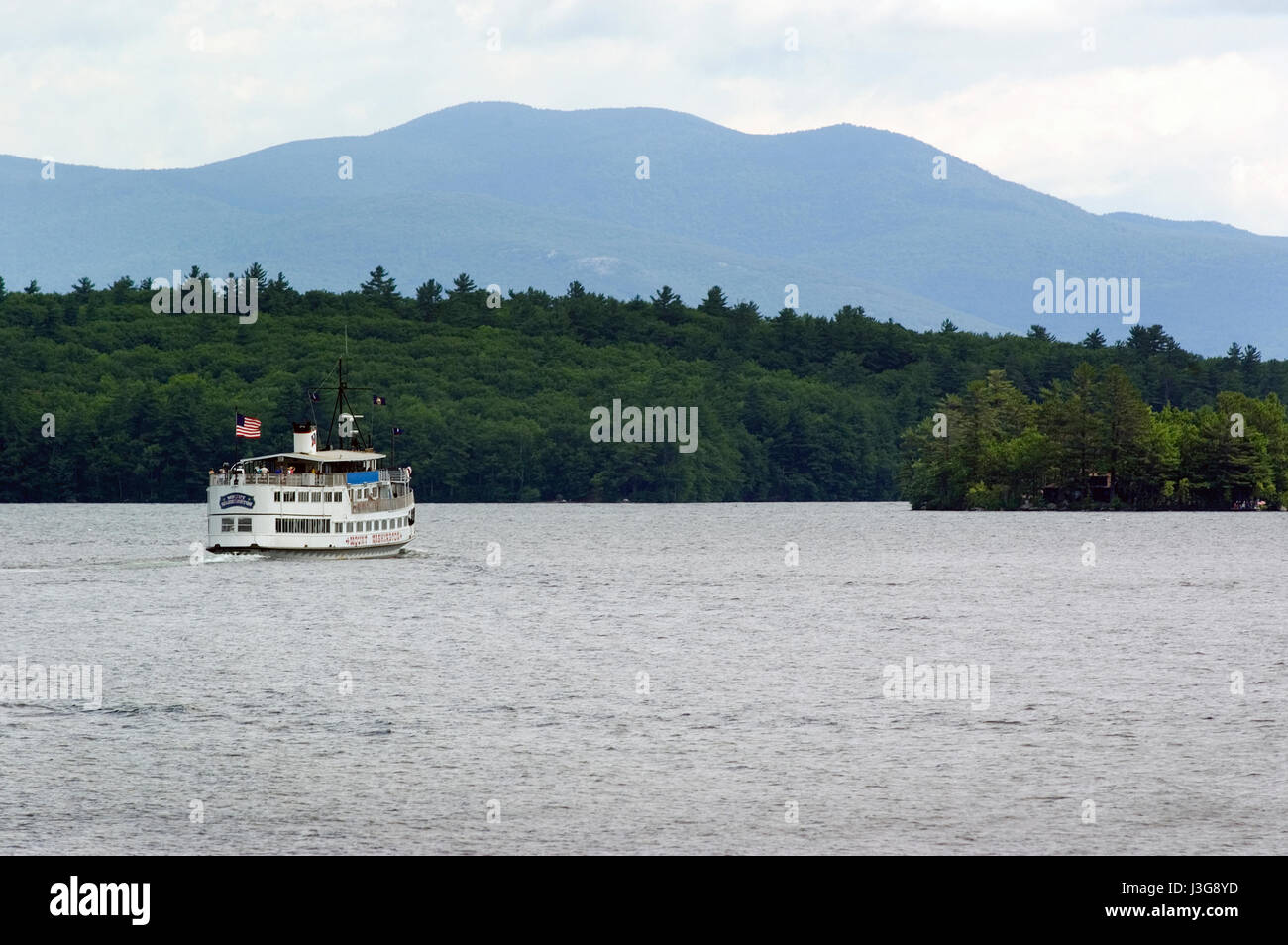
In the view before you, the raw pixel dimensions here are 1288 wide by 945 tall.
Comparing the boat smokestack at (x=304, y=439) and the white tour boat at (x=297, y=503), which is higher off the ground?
the boat smokestack at (x=304, y=439)

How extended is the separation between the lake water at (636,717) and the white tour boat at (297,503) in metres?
4.02

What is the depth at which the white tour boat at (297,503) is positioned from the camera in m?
119

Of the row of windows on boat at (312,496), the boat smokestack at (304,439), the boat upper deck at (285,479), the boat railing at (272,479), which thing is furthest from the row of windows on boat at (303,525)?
the boat smokestack at (304,439)

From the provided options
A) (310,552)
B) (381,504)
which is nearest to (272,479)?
(310,552)

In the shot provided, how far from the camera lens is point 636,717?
56.0 meters

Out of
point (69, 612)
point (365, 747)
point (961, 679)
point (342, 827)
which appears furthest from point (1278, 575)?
point (342, 827)

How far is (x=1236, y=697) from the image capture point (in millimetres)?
60969

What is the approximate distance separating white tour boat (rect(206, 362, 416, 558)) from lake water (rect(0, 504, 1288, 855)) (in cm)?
402

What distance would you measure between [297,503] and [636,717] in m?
69.4

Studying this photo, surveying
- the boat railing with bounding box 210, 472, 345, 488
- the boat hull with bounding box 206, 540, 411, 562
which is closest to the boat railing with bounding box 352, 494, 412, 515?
the boat hull with bounding box 206, 540, 411, 562

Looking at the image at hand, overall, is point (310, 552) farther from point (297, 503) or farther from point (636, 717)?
point (636, 717)

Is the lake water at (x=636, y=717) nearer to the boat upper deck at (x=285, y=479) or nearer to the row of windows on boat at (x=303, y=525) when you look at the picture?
the row of windows on boat at (x=303, y=525)
